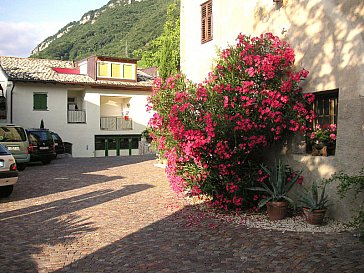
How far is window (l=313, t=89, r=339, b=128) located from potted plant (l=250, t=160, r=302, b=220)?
1.19 m

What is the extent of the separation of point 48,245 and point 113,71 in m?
27.1

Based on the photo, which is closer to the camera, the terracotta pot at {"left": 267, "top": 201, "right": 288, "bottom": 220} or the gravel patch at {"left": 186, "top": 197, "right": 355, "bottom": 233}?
the gravel patch at {"left": 186, "top": 197, "right": 355, "bottom": 233}

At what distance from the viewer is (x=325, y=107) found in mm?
8047

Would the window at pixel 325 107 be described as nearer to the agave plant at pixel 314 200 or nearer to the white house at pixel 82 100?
the agave plant at pixel 314 200

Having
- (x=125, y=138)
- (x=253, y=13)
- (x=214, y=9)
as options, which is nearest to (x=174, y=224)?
(x=253, y=13)

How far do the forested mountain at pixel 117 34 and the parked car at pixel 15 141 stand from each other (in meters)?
41.7

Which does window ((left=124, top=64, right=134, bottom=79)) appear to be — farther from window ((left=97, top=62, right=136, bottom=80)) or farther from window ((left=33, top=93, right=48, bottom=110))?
window ((left=33, top=93, right=48, bottom=110))

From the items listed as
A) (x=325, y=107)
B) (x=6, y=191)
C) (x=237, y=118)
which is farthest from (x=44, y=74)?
(x=325, y=107)

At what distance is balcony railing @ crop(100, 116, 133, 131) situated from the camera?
31.7 metres

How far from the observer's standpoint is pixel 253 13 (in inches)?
390

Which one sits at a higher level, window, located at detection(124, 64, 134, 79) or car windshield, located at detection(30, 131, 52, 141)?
window, located at detection(124, 64, 134, 79)

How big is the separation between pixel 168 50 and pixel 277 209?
28.8 meters

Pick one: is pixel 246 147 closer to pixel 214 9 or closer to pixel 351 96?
pixel 351 96

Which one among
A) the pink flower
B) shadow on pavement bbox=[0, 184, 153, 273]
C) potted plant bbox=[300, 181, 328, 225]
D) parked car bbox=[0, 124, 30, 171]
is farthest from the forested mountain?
potted plant bbox=[300, 181, 328, 225]
